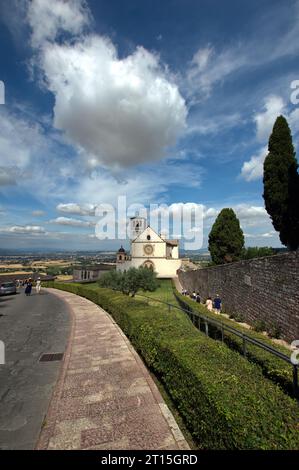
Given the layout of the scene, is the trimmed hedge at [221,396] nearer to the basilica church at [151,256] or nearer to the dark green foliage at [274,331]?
the dark green foliage at [274,331]

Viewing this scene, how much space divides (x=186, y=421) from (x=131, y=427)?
2.88ft

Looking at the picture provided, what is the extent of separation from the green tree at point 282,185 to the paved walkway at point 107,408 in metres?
17.2

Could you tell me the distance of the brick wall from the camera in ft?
30.5

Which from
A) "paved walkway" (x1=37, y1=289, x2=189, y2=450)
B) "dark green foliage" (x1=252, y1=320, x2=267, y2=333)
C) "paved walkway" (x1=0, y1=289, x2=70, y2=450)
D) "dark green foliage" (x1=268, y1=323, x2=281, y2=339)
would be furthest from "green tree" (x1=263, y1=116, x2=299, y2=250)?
"paved walkway" (x1=37, y1=289, x2=189, y2=450)

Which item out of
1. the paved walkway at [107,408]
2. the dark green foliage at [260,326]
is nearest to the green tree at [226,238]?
the dark green foliage at [260,326]

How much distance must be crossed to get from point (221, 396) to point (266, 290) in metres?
8.84

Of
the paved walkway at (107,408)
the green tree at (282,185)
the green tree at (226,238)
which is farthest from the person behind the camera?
the green tree at (226,238)

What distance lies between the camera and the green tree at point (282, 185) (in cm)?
2048

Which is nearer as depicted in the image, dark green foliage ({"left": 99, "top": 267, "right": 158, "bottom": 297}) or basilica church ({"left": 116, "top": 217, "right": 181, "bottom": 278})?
dark green foliage ({"left": 99, "top": 267, "right": 158, "bottom": 297})

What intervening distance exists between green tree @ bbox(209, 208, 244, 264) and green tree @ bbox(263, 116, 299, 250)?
1073cm

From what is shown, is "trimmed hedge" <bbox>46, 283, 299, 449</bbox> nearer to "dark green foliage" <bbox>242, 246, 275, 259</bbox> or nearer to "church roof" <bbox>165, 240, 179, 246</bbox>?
"dark green foliage" <bbox>242, 246, 275, 259</bbox>

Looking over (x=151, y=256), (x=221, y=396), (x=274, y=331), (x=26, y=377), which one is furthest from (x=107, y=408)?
(x=151, y=256)
